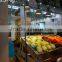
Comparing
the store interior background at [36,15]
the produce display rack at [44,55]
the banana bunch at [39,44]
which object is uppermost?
the store interior background at [36,15]

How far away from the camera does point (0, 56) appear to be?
66.6 inches

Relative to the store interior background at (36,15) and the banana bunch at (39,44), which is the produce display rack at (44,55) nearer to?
the banana bunch at (39,44)

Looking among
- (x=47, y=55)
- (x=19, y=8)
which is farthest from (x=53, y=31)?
(x=19, y=8)

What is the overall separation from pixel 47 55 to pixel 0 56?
45cm

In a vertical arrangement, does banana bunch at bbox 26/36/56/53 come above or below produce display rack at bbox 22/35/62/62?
above

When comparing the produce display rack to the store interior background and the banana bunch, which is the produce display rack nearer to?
the banana bunch

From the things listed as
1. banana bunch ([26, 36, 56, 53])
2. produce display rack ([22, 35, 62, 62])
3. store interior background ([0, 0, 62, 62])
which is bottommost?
produce display rack ([22, 35, 62, 62])

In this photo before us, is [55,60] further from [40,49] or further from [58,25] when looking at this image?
[58,25]

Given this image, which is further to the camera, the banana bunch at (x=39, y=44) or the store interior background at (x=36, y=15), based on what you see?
the banana bunch at (x=39, y=44)

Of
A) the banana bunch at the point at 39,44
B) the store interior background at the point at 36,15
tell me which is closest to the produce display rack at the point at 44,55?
the banana bunch at the point at 39,44

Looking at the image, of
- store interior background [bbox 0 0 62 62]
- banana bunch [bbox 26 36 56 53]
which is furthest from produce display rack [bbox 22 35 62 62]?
store interior background [bbox 0 0 62 62]

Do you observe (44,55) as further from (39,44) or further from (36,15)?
(36,15)

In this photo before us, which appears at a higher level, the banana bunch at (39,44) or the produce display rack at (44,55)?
the banana bunch at (39,44)

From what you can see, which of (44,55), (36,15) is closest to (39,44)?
(44,55)
